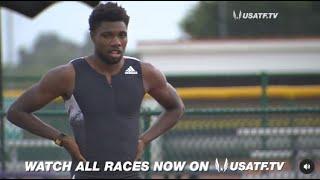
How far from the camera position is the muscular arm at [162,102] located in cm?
350

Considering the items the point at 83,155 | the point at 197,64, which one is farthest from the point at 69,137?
the point at 197,64

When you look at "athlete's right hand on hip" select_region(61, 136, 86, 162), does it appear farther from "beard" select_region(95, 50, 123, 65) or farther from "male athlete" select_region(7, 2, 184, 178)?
"beard" select_region(95, 50, 123, 65)

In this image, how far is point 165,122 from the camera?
3.58 m

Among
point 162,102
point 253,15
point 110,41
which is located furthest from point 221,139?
point 110,41

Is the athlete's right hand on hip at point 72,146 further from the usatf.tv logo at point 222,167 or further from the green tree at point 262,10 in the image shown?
the green tree at point 262,10

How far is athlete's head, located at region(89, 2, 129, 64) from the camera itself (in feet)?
10.9

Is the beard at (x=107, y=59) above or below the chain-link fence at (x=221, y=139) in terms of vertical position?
above

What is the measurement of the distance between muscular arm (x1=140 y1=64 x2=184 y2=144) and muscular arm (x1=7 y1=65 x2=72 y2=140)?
470mm

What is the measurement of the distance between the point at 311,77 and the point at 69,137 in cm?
454

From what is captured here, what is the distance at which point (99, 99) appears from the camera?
10.8ft

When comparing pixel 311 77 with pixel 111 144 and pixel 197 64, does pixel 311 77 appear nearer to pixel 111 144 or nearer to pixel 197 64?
pixel 197 64

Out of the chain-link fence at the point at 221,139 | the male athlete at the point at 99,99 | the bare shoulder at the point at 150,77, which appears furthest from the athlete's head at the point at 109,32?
the chain-link fence at the point at 221,139

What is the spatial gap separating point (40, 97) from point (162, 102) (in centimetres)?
72

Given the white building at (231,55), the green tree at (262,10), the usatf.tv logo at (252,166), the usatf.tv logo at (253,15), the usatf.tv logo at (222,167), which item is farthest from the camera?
the white building at (231,55)
